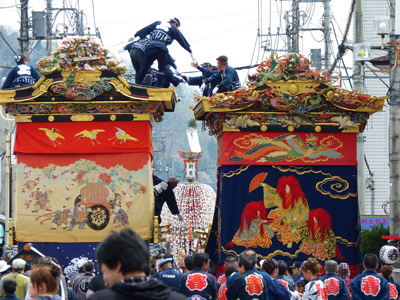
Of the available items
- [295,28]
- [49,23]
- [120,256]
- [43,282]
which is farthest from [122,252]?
[295,28]

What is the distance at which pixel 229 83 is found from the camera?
18.5 meters

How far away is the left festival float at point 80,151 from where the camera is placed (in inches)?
682

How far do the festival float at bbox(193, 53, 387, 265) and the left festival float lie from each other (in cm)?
176

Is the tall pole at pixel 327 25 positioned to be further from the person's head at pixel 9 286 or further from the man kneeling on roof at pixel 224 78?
the person's head at pixel 9 286

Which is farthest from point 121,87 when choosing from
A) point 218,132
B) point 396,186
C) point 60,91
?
point 396,186

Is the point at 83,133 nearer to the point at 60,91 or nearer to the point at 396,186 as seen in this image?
the point at 60,91

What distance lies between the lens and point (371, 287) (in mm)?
11234

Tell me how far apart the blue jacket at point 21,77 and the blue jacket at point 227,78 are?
160 inches

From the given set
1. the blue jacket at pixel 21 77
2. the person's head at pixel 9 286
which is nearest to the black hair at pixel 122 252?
the person's head at pixel 9 286

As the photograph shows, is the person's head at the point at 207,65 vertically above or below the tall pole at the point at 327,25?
below

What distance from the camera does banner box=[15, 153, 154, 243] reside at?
57.0ft

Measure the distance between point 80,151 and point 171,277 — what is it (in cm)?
592

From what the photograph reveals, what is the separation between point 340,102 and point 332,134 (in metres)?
0.73

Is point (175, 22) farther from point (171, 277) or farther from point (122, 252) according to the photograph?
point (122, 252)
